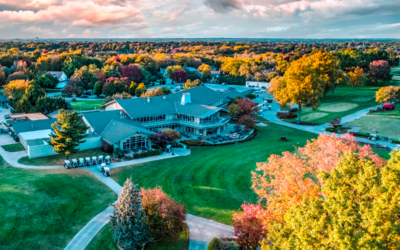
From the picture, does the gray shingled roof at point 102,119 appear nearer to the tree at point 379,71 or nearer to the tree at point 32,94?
the tree at point 32,94

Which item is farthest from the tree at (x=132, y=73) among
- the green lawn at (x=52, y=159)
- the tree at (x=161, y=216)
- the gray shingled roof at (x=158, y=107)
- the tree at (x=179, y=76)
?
the tree at (x=161, y=216)

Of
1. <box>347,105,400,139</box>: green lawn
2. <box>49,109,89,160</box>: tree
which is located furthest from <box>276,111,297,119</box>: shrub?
<box>49,109,89,160</box>: tree

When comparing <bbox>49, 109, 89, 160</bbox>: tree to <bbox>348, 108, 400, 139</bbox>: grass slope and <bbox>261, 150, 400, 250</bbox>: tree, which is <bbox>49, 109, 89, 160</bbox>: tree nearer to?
<bbox>261, 150, 400, 250</bbox>: tree

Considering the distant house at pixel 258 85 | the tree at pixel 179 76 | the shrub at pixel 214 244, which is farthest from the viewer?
the tree at pixel 179 76

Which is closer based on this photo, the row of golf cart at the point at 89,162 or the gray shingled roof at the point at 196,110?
the row of golf cart at the point at 89,162

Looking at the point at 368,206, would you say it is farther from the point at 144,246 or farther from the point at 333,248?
the point at 144,246

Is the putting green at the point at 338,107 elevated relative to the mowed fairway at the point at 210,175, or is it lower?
elevated

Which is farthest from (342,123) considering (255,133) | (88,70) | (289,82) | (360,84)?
(88,70)
